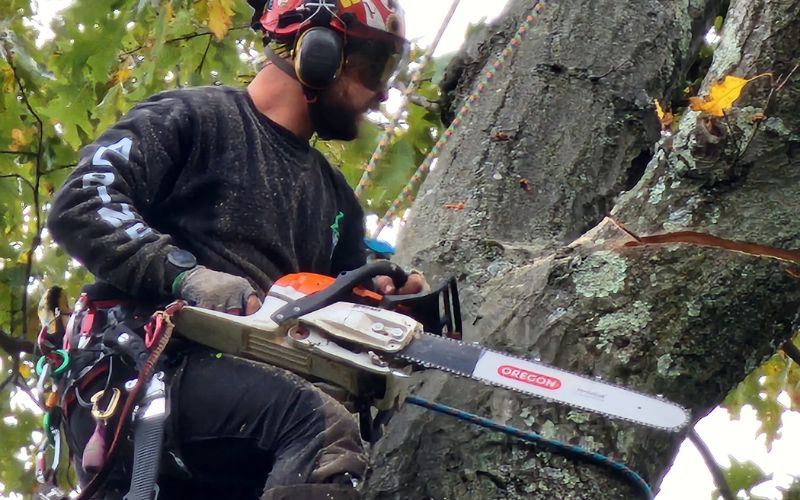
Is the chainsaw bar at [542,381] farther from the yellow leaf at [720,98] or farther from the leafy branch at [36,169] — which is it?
the leafy branch at [36,169]

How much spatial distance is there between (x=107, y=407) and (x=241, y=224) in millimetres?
550

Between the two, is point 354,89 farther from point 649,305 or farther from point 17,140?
point 17,140

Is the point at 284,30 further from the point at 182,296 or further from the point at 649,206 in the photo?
the point at 649,206

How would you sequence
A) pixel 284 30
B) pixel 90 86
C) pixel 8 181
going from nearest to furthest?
pixel 284 30, pixel 90 86, pixel 8 181

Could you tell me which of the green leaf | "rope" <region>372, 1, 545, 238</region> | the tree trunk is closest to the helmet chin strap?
"rope" <region>372, 1, 545, 238</region>

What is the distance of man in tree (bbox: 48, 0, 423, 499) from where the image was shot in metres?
2.15

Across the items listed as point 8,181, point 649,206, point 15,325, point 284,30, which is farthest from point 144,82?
point 649,206

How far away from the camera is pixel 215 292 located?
7.14 ft

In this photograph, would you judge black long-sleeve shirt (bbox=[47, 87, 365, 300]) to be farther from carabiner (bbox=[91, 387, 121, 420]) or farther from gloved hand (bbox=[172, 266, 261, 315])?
carabiner (bbox=[91, 387, 121, 420])

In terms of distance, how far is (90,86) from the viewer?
443cm

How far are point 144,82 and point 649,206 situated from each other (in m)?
2.72

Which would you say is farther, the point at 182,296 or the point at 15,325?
the point at 15,325

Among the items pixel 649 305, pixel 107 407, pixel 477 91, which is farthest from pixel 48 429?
pixel 477 91

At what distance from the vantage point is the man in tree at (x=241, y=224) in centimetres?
215
